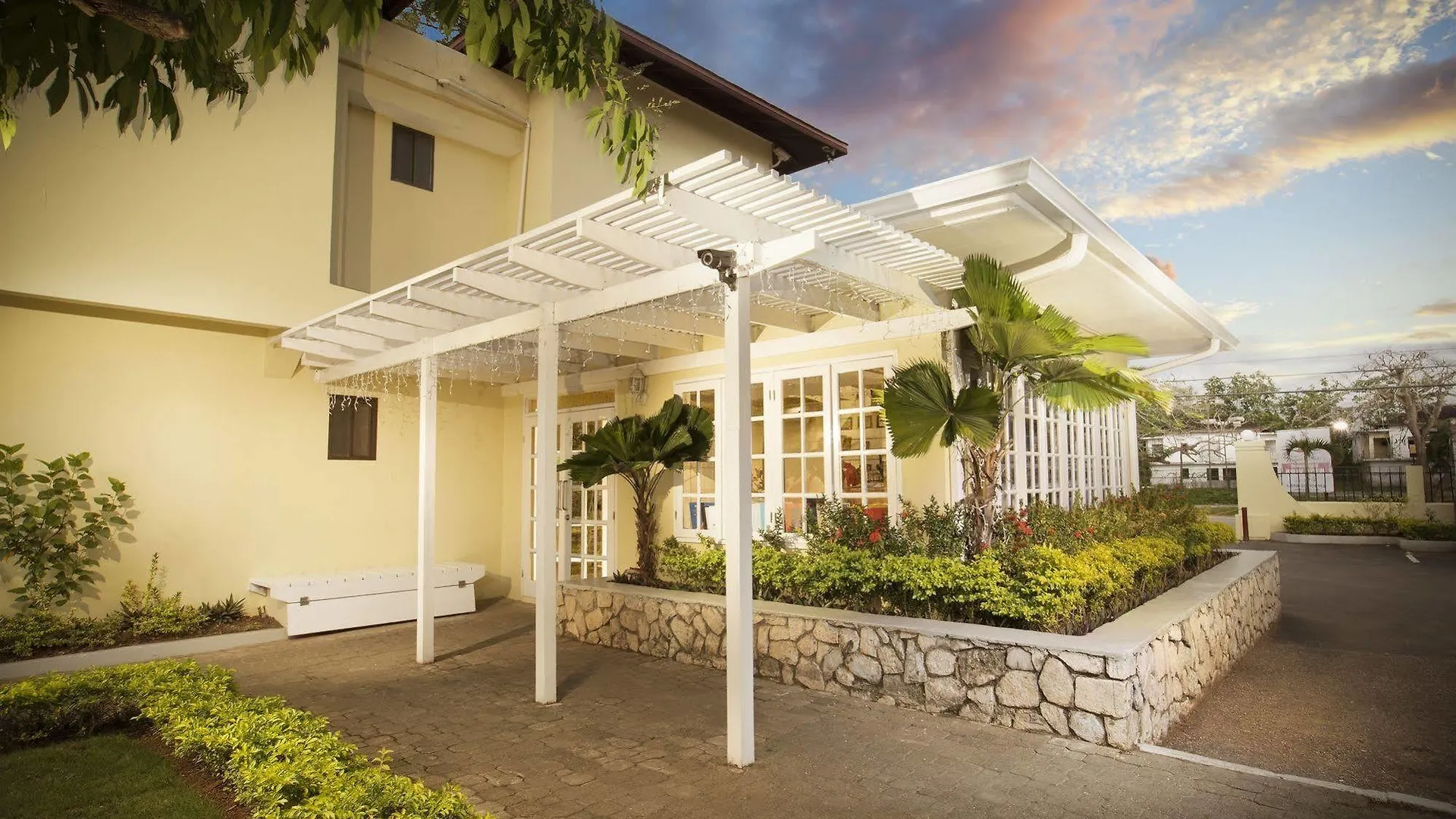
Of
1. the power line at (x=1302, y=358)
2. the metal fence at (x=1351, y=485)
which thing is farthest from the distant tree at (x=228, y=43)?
the power line at (x=1302, y=358)

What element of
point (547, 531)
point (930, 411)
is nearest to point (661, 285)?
point (547, 531)

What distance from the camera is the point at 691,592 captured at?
736 cm

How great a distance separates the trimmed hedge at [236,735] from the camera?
10.7 feet

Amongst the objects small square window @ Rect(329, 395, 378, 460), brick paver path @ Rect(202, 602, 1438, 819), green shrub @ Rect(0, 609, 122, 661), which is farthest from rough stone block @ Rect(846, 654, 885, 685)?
green shrub @ Rect(0, 609, 122, 661)

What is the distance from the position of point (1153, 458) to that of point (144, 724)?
28334 millimetres

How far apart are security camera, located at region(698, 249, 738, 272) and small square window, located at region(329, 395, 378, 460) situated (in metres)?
6.82

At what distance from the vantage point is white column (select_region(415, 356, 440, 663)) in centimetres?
711

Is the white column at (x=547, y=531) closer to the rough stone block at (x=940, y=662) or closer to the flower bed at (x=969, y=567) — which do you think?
the flower bed at (x=969, y=567)

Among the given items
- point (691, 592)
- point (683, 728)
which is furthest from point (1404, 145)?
point (683, 728)

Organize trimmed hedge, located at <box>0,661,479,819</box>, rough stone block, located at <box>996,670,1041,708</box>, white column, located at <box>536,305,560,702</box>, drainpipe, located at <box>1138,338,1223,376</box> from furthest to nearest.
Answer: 1. drainpipe, located at <box>1138,338,1223,376</box>
2. white column, located at <box>536,305,560,702</box>
3. rough stone block, located at <box>996,670,1041,708</box>
4. trimmed hedge, located at <box>0,661,479,819</box>

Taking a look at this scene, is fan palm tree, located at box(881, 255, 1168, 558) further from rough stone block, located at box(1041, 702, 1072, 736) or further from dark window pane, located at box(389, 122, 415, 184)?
dark window pane, located at box(389, 122, 415, 184)

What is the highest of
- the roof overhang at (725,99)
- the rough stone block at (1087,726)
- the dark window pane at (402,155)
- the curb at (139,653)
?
the roof overhang at (725,99)

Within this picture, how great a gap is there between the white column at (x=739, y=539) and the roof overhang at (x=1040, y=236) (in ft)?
6.20

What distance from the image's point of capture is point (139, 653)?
291 inches
